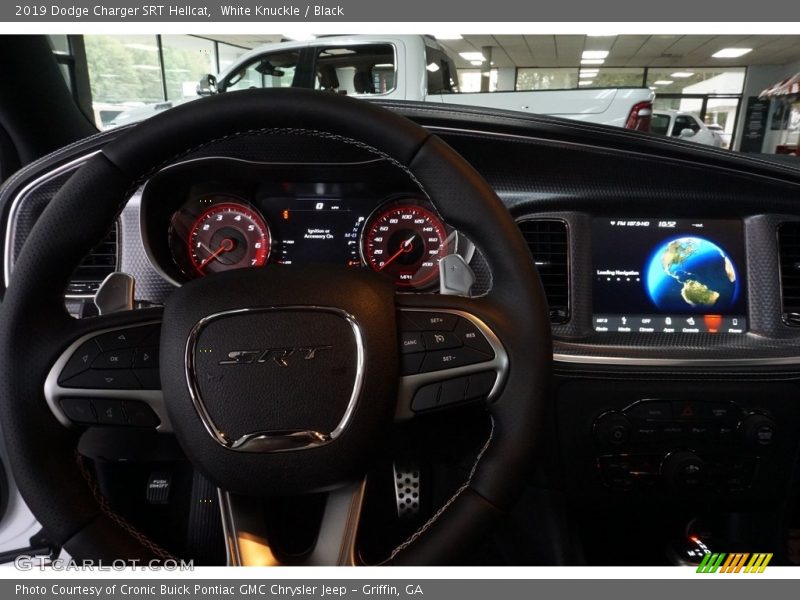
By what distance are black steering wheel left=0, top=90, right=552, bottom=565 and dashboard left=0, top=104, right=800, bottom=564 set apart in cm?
45

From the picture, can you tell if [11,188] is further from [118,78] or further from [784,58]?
[784,58]

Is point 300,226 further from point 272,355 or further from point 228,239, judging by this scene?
point 272,355

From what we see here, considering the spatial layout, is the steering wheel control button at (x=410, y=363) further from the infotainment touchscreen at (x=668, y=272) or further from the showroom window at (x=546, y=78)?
the showroom window at (x=546, y=78)

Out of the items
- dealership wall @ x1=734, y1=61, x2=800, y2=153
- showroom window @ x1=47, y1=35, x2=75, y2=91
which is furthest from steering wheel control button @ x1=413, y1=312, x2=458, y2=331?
dealership wall @ x1=734, y1=61, x2=800, y2=153

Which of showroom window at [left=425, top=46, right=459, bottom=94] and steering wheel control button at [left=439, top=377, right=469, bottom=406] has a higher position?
showroom window at [left=425, top=46, right=459, bottom=94]

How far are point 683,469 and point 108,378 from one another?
1.15 metres

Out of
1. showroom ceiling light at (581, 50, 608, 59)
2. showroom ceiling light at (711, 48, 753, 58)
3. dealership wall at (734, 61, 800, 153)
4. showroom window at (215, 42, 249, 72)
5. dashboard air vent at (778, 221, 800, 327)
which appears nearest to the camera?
dashboard air vent at (778, 221, 800, 327)

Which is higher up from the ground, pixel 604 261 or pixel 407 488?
pixel 604 261

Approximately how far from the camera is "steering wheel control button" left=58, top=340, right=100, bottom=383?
78cm

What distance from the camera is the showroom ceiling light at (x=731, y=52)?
538 inches

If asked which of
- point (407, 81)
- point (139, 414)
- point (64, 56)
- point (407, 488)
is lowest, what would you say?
point (407, 488)

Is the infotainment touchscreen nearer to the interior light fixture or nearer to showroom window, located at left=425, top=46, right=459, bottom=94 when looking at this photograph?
showroom window, located at left=425, top=46, right=459, bottom=94

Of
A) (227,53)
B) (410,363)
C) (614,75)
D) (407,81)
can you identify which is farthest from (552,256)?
(614,75)

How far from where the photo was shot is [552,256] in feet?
4.33
